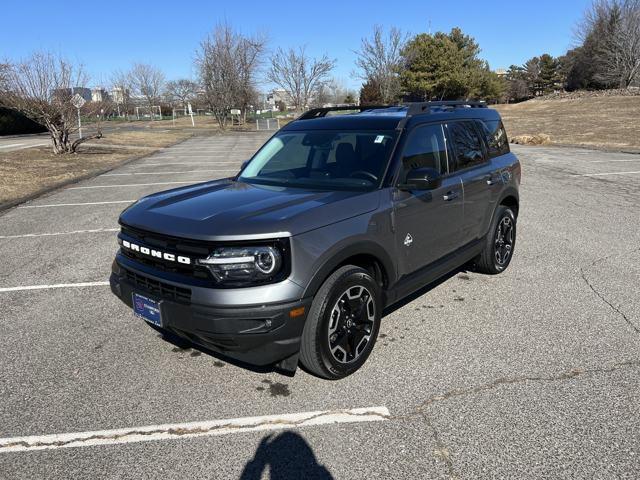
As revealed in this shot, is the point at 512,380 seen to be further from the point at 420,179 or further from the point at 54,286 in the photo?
the point at 54,286

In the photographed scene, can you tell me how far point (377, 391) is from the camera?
10.7 feet

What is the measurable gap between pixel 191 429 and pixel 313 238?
4.40ft

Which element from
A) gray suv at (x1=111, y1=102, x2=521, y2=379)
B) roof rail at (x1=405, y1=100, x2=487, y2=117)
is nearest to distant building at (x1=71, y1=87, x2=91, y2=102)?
gray suv at (x1=111, y1=102, x2=521, y2=379)

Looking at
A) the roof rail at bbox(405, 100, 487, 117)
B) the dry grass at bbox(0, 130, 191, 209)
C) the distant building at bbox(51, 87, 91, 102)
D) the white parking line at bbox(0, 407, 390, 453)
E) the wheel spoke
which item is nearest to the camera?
the white parking line at bbox(0, 407, 390, 453)

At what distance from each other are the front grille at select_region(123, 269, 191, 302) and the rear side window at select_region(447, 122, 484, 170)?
2.74 metres

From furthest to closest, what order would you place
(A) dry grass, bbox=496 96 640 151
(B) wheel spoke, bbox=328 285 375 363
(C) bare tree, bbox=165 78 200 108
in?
1. (C) bare tree, bbox=165 78 200 108
2. (A) dry grass, bbox=496 96 640 151
3. (B) wheel spoke, bbox=328 285 375 363

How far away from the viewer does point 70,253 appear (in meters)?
6.53

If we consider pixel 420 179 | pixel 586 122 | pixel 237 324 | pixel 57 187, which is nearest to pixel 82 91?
pixel 57 187

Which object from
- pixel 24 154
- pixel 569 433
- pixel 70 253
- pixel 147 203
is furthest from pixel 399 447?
pixel 24 154

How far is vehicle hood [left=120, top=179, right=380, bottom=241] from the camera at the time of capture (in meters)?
2.93

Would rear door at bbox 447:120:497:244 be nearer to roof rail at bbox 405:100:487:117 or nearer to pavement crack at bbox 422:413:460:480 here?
roof rail at bbox 405:100:487:117

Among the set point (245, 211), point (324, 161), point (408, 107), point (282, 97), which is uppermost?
point (282, 97)

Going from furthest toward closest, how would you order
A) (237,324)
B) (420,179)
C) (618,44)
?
(618,44), (420,179), (237,324)

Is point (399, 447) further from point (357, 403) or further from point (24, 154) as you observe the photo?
point (24, 154)
